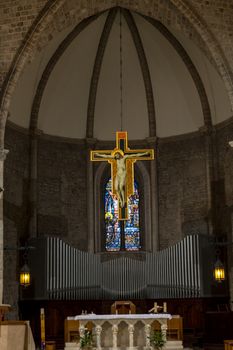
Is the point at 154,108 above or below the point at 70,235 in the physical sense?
above

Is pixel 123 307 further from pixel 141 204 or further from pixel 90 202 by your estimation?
pixel 141 204

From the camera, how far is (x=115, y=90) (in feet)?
76.2

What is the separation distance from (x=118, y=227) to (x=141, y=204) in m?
1.14

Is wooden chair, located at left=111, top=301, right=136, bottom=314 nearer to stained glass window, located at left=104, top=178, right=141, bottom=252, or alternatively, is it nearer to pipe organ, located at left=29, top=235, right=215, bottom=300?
pipe organ, located at left=29, top=235, right=215, bottom=300

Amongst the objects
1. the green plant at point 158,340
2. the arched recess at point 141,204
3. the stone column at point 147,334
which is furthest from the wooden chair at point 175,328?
the arched recess at point 141,204

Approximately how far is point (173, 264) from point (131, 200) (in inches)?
143

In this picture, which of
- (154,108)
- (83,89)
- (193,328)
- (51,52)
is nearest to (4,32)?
(51,52)

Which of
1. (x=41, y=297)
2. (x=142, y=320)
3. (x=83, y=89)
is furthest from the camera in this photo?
(x=83, y=89)

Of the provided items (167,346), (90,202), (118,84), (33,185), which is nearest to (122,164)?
(167,346)

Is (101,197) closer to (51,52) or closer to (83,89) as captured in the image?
(83,89)

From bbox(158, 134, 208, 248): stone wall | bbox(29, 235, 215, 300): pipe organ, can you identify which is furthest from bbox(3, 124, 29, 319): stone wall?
bbox(158, 134, 208, 248): stone wall

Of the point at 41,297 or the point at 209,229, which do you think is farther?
the point at 209,229

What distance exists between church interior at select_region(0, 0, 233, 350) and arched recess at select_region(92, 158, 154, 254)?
39mm

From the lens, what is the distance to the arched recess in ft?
73.7
